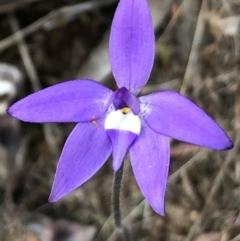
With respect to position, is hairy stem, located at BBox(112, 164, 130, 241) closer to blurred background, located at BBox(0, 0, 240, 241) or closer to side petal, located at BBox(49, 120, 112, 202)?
side petal, located at BBox(49, 120, 112, 202)

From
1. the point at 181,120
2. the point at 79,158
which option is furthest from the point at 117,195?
the point at 181,120

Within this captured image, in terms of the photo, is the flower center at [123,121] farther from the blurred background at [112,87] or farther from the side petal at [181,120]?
the blurred background at [112,87]

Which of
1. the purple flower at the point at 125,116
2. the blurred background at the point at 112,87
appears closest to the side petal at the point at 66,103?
the purple flower at the point at 125,116

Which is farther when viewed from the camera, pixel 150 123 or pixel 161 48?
pixel 161 48

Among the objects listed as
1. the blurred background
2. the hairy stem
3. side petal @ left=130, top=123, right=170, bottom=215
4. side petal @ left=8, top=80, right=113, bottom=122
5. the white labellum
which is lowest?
the blurred background

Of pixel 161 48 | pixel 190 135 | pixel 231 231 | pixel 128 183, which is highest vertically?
pixel 190 135

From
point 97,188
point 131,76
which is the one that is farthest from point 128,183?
point 131,76

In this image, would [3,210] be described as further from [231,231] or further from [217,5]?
[217,5]

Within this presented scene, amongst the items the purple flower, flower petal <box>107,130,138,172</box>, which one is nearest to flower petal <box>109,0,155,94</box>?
the purple flower

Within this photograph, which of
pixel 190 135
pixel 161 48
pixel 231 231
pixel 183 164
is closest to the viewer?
pixel 190 135
